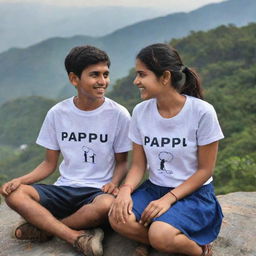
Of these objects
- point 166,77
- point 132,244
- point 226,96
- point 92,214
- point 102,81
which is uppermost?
point 166,77

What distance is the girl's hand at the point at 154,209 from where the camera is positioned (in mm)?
2317

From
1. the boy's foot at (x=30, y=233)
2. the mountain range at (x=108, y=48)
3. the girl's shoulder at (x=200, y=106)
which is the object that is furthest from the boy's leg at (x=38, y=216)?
the mountain range at (x=108, y=48)

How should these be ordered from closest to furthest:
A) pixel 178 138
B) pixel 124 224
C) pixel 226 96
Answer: pixel 124 224, pixel 178 138, pixel 226 96

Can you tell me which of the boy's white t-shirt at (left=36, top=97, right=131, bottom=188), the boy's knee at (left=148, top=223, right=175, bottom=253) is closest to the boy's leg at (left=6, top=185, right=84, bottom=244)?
the boy's white t-shirt at (left=36, top=97, right=131, bottom=188)

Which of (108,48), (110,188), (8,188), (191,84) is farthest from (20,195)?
(108,48)

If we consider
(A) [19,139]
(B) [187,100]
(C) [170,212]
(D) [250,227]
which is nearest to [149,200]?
(C) [170,212]

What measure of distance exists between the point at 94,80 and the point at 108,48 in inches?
4514

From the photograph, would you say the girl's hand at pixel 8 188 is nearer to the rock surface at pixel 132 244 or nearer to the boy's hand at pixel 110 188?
the rock surface at pixel 132 244

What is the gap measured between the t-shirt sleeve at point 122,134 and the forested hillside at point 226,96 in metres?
5.58

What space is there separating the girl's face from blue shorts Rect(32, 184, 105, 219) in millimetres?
705

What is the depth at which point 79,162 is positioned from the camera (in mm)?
2828

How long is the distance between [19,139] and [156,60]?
4472cm

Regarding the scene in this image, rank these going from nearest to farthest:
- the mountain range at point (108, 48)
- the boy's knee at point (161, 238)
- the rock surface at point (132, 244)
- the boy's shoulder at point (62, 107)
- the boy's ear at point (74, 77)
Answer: the boy's knee at point (161, 238) < the rock surface at point (132, 244) < the boy's ear at point (74, 77) < the boy's shoulder at point (62, 107) < the mountain range at point (108, 48)

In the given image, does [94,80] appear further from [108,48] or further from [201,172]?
[108,48]
